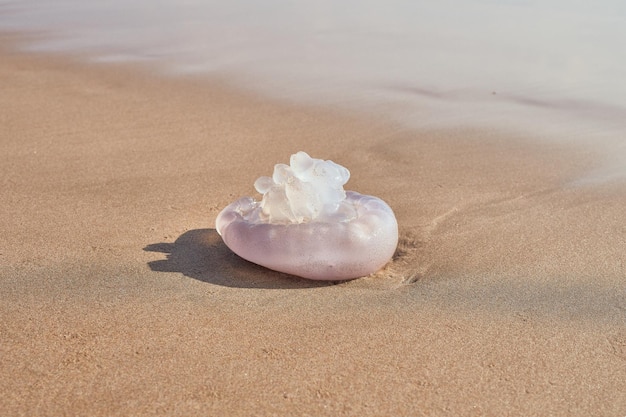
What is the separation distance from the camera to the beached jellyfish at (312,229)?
258 cm

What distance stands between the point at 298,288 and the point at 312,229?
0.20 m

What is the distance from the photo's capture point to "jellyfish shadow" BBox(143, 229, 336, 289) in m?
2.61

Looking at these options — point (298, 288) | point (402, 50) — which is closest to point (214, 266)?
point (298, 288)

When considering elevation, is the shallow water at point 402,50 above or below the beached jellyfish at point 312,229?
below

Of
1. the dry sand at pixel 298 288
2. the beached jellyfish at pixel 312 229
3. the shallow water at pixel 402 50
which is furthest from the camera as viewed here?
the shallow water at pixel 402 50

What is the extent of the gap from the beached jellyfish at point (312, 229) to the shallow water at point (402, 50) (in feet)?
4.89

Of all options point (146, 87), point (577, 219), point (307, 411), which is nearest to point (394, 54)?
point (146, 87)

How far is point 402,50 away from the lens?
6.21 m

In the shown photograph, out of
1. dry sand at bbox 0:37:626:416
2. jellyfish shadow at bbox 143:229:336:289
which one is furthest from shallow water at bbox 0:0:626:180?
jellyfish shadow at bbox 143:229:336:289

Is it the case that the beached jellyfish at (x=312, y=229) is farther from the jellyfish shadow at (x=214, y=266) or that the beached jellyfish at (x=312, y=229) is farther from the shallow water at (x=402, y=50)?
the shallow water at (x=402, y=50)

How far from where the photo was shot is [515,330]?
2307 millimetres

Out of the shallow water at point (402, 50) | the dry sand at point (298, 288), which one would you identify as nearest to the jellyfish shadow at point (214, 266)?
the dry sand at point (298, 288)

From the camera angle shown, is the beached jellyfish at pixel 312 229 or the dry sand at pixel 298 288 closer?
the dry sand at pixel 298 288

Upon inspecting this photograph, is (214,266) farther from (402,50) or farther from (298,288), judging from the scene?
(402,50)
